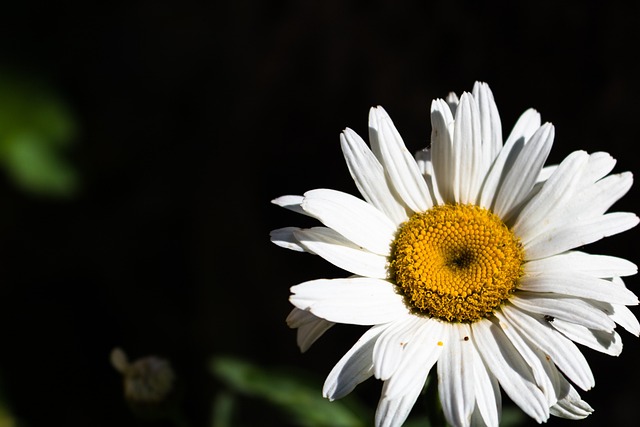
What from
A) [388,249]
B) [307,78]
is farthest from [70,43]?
[388,249]

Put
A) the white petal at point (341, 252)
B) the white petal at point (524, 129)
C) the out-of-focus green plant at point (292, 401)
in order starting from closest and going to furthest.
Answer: the white petal at point (341, 252)
the white petal at point (524, 129)
the out-of-focus green plant at point (292, 401)

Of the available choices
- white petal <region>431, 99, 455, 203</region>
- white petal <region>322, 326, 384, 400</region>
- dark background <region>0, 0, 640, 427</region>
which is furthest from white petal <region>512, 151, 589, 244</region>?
dark background <region>0, 0, 640, 427</region>

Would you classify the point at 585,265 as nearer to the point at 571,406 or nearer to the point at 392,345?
the point at 571,406

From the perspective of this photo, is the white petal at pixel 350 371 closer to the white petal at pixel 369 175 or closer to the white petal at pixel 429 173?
the white petal at pixel 369 175

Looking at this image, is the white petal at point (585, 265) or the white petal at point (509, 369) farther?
the white petal at point (585, 265)

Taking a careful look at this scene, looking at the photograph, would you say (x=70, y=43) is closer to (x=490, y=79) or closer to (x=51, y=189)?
(x=51, y=189)

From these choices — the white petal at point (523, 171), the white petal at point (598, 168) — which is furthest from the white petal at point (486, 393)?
the white petal at point (598, 168)
